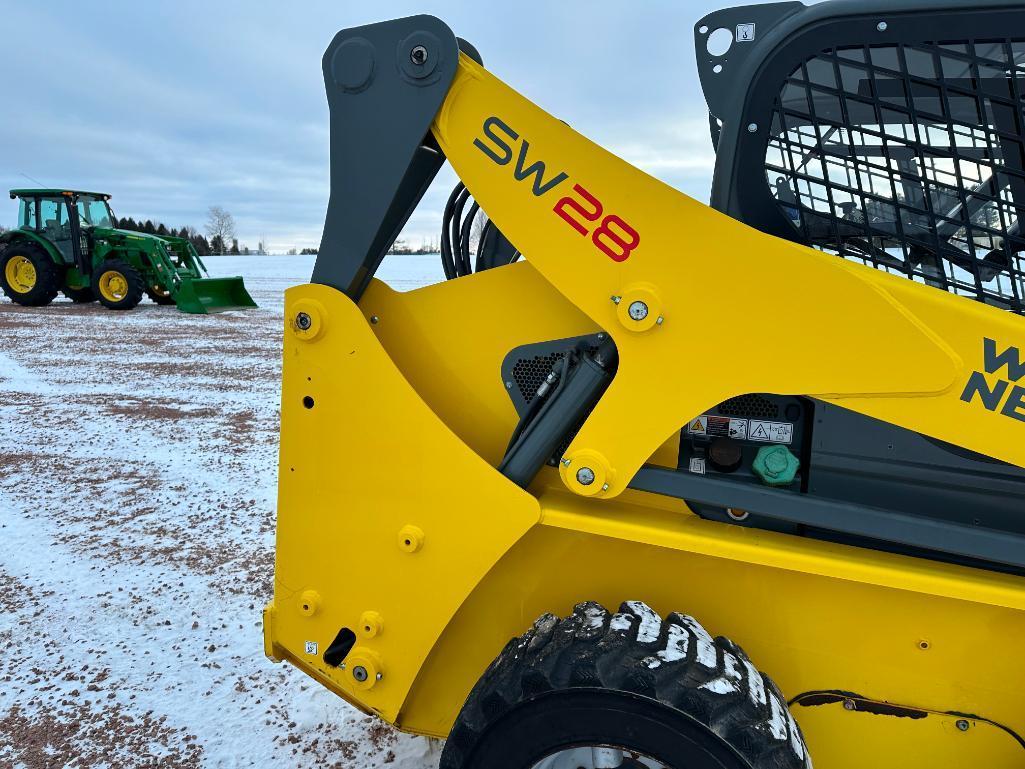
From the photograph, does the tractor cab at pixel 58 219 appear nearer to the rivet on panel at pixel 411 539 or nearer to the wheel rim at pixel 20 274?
the wheel rim at pixel 20 274

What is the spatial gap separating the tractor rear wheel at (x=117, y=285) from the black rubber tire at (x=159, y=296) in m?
0.94

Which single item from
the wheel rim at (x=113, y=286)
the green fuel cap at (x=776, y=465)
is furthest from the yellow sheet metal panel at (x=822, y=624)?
the wheel rim at (x=113, y=286)

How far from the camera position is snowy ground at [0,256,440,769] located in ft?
7.68

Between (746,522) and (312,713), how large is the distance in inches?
69.6

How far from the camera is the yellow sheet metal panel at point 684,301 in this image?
56.3 inches

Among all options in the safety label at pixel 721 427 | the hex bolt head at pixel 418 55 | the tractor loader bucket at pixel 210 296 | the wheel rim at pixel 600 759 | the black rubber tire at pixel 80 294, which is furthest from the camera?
the black rubber tire at pixel 80 294

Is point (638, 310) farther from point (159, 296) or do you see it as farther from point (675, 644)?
point (159, 296)

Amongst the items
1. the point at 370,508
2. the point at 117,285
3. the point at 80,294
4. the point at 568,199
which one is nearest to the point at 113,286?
the point at 117,285

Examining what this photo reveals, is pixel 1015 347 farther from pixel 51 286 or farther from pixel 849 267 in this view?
pixel 51 286

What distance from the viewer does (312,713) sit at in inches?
97.7

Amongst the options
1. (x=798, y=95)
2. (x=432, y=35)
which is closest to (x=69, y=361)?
(x=432, y=35)

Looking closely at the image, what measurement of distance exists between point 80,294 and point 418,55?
18291 millimetres

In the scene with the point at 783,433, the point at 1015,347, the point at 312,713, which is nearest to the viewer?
the point at 1015,347

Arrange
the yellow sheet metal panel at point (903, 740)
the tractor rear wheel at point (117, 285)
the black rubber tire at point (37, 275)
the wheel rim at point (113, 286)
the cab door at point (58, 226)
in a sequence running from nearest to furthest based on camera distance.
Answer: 1. the yellow sheet metal panel at point (903, 740)
2. the tractor rear wheel at point (117, 285)
3. the wheel rim at point (113, 286)
4. the black rubber tire at point (37, 275)
5. the cab door at point (58, 226)
